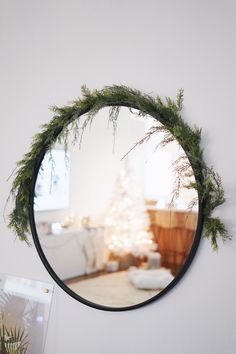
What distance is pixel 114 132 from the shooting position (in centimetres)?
154

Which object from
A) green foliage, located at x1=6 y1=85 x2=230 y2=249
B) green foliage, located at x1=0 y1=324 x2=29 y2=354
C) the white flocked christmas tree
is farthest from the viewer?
green foliage, located at x1=0 y1=324 x2=29 y2=354

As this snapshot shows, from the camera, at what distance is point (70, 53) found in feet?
5.60

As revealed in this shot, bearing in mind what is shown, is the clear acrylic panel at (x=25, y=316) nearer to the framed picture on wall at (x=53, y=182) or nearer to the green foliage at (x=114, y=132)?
the green foliage at (x=114, y=132)

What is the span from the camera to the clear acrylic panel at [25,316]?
161 centimetres

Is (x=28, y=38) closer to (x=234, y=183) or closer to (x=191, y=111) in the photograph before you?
(x=191, y=111)

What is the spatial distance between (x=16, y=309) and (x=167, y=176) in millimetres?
873

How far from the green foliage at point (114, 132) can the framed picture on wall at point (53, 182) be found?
0.15ft

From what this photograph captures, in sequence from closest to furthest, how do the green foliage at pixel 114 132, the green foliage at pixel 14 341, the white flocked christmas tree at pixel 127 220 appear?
the green foliage at pixel 114 132 < the white flocked christmas tree at pixel 127 220 < the green foliage at pixel 14 341

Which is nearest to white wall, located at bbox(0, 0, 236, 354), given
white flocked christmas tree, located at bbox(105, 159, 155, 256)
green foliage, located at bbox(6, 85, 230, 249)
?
green foliage, located at bbox(6, 85, 230, 249)

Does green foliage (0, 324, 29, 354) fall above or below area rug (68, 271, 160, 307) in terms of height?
below

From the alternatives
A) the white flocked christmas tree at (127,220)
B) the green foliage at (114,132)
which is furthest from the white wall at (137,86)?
the white flocked christmas tree at (127,220)

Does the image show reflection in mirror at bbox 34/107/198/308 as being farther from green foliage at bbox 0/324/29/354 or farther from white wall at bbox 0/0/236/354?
green foliage at bbox 0/324/29/354

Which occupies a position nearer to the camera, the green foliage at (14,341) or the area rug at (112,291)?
the area rug at (112,291)

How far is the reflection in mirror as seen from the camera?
139cm
